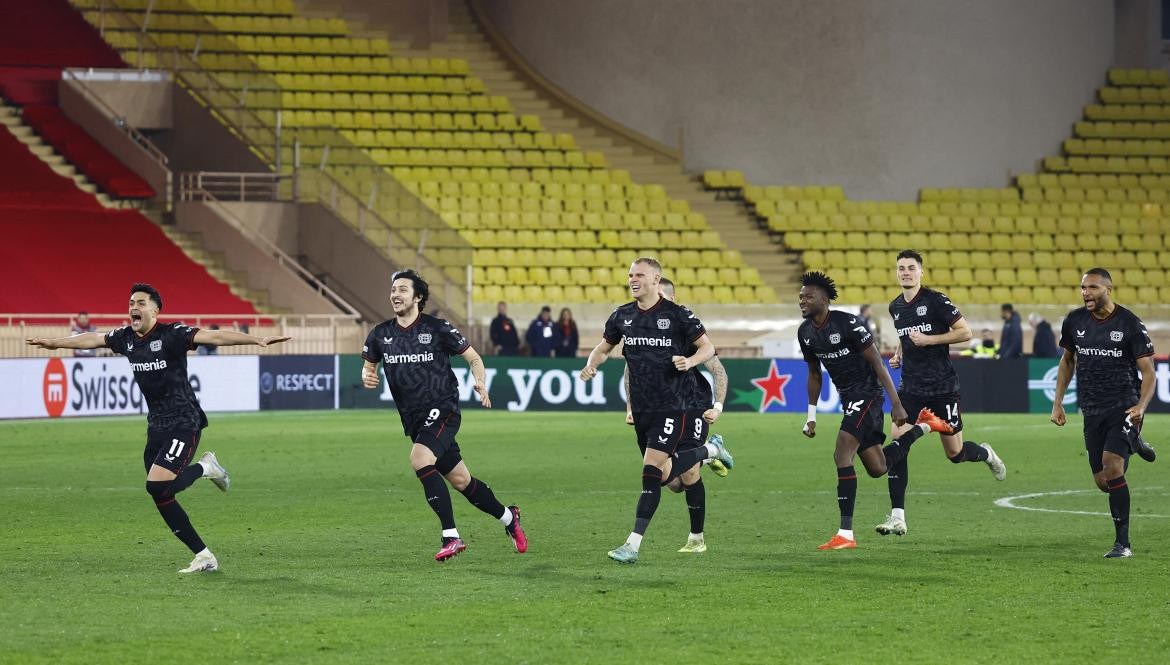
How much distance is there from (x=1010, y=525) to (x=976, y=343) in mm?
24205

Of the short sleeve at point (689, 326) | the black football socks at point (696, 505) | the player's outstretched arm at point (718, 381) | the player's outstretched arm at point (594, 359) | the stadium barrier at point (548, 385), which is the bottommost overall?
the stadium barrier at point (548, 385)

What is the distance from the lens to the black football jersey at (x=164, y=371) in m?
11.8

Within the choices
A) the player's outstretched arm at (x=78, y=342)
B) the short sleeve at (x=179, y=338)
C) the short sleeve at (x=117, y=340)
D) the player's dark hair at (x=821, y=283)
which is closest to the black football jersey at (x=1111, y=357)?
the player's dark hair at (x=821, y=283)

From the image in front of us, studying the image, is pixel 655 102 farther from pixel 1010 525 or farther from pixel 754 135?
pixel 1010 525

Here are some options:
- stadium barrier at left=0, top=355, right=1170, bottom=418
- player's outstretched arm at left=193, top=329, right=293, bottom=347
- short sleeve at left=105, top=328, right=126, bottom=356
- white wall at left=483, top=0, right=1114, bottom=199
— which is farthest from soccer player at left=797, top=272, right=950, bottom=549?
white wall at left=483, top=0, right=1114, bottom=199

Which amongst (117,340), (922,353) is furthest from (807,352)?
(117,340)

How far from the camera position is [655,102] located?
44.2 meters

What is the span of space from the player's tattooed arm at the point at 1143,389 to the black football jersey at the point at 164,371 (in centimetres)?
636

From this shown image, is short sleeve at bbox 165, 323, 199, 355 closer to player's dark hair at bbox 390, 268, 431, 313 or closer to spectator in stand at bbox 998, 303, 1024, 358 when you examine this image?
player's dark hair at bbox 390, 268, 431, 313

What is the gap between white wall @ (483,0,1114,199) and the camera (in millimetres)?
43062

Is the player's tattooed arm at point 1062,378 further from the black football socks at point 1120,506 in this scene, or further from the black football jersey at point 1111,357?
the black football socks at point 1120,506

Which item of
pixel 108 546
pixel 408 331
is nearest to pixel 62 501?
pixel 108 546

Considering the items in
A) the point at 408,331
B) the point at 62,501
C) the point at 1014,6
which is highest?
the point at 1014,6

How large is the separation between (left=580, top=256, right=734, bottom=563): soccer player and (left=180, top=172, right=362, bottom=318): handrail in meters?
23.1
